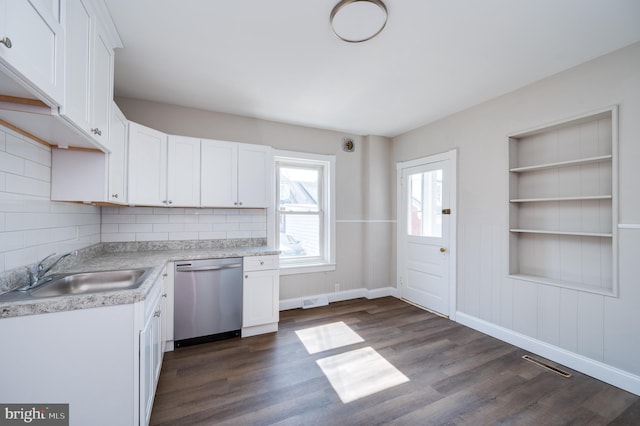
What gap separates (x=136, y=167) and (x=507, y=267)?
4012mm

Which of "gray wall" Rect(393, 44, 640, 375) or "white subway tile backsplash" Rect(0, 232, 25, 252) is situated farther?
"gray wall" Rect(393, 44, 640, 375)

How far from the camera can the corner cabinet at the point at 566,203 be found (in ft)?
7.63

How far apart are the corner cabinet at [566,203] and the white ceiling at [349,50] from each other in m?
0.65

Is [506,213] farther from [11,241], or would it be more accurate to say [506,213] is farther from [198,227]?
[11,241]

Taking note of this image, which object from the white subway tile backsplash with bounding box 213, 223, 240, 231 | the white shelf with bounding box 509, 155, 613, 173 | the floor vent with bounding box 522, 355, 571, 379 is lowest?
the floor vent with bounding box 522, 355, 571, 379

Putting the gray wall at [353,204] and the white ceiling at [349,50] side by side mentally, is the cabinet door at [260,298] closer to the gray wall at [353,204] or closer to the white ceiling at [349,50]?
the gray wall at [353,204]

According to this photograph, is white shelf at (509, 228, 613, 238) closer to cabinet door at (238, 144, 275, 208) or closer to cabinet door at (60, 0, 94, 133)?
cabinet door at (238, 144, 275, 208)

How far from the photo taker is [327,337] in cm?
296

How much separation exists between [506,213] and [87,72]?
375 centimetres

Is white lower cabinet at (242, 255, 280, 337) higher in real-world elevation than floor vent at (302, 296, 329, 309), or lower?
higher

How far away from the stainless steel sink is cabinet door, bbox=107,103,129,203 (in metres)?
0.60

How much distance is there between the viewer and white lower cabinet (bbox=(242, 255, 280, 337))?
2.95 meters

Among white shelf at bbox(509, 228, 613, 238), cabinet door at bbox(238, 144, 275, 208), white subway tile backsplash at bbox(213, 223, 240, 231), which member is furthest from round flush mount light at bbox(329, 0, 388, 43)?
white subway tile backsplash at bbox(213, 223, 240, 231)

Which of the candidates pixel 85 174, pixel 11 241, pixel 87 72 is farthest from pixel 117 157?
pixel 11 241
